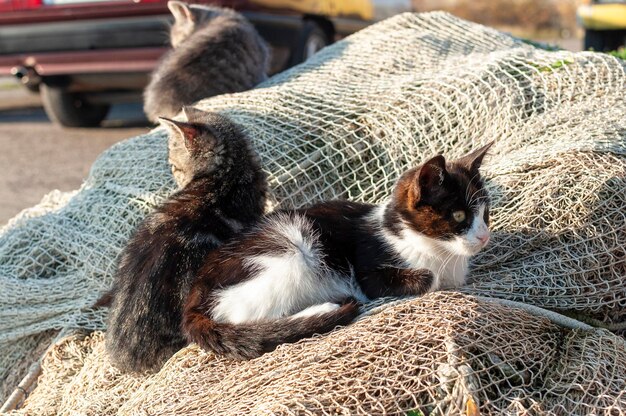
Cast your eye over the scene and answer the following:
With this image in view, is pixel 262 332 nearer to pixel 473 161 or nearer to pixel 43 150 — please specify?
pixel 473 161

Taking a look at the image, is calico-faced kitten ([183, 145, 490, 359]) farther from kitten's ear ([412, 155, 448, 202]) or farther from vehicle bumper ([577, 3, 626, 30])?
vehicle bumper ([577, 3, 626, 30])

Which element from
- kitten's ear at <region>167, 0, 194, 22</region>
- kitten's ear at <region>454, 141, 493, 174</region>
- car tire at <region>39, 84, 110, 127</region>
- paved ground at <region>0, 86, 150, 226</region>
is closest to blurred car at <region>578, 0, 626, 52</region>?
kitten's ear at <region>167, 0, 194, 22</region>

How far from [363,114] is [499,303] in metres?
1.70

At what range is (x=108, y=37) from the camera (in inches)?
294

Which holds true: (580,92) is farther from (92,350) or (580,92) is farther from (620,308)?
(92,350)

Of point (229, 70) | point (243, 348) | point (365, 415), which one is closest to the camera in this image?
point (365, 415)

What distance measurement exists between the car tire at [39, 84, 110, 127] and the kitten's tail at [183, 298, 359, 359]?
6.45m

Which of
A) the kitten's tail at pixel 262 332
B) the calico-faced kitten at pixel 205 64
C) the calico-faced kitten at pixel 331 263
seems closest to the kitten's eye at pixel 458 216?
the calico-faced kitten at pixel 331 263

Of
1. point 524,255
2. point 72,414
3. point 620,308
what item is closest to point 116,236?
point 72,414

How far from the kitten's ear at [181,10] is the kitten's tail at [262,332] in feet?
14.0

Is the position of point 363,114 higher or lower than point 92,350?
higher

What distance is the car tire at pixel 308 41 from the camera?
813 centimetres

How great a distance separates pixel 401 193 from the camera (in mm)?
3104

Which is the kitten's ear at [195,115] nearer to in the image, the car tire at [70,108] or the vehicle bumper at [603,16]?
the car tire at [70,108]
